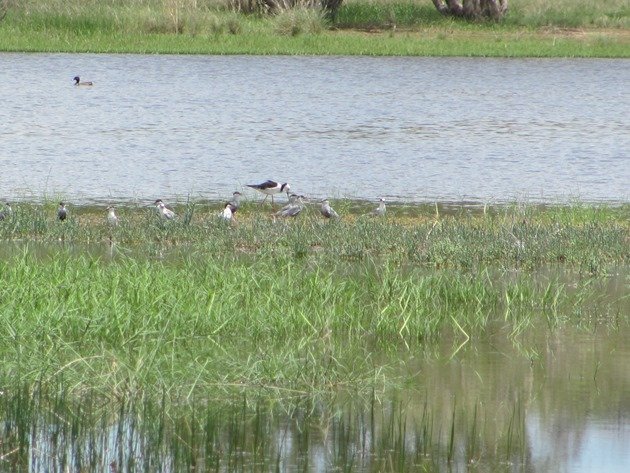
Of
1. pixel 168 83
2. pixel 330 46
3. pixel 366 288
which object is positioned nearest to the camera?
pixel 366 288

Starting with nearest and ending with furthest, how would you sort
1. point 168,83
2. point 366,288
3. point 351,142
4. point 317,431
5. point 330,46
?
point 317,431 < point 366,288 < point 351,142 < point 168,83 < point 330,46

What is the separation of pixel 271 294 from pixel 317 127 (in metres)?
14.5

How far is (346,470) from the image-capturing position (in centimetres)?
658

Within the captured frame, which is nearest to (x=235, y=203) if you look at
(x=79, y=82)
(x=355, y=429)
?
(x=355, y=429)

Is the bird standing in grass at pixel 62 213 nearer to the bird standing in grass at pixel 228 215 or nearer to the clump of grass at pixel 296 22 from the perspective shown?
the bird standing in grass at pixel 228 215

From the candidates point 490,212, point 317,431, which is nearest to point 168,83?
point 490,212

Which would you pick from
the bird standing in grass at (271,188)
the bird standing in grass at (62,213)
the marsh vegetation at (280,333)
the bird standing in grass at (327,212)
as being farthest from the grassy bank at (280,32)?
the marsh vegetation at (280,333)

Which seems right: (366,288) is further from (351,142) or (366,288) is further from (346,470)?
(351,142)

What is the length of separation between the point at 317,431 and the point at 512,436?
3.24ft

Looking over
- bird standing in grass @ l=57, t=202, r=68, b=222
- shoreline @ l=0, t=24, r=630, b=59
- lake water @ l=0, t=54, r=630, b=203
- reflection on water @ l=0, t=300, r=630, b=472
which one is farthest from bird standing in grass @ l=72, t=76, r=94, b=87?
reflection on water @ l=0, t=300, r=630, b=472

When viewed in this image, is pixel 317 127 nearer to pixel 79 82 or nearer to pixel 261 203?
pixel 79 82

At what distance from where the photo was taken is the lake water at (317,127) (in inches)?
696

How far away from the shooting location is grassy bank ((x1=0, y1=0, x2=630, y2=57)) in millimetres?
35688

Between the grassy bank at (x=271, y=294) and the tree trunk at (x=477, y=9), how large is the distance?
27.6 meters
